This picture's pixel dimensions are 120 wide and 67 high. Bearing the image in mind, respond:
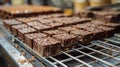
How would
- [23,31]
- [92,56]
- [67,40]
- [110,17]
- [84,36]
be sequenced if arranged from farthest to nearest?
[110,17] → [23,31] → [84,36] → [67,40] → [92,56]

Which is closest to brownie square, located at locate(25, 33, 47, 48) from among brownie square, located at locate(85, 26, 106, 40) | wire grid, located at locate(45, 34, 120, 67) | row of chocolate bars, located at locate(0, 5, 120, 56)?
row of chocolate bars, located at locate(0, 5, 120, 56)

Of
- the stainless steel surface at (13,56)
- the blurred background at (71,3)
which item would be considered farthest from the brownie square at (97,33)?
the blurred background at (71,3)

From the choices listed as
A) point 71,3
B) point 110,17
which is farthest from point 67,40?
point 71,3

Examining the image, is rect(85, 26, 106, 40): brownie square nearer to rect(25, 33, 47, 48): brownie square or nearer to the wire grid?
the wire grid

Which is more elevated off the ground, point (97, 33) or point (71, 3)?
point (97, 33)

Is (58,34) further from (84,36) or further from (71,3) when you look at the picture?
(71,3)

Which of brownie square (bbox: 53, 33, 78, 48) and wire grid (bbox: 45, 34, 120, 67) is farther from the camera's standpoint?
brownie square (bbox: 53, 33, 78, 48)
